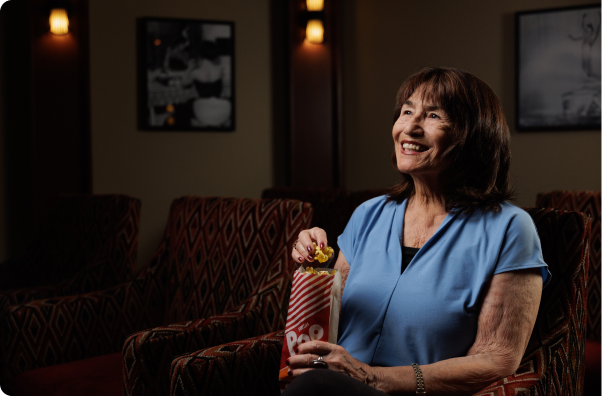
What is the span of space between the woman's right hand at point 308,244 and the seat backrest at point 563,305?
1.85 feet

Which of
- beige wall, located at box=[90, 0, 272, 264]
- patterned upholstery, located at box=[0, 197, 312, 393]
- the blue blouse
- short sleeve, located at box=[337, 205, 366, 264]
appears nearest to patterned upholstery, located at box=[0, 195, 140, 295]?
patterned upholstery, located at box=[0, 197, 312, 393]

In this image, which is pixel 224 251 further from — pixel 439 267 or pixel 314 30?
pixel 314 30

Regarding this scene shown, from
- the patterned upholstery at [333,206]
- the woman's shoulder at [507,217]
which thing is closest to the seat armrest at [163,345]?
the woman's shoulder at [507,217]

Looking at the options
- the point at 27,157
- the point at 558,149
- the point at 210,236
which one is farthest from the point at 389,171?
the point at 27,157

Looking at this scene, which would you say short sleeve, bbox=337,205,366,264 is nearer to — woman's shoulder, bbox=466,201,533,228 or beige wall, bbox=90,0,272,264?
woman's shoulder, bbox=466,201,533,228

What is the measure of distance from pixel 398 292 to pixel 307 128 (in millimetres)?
2923

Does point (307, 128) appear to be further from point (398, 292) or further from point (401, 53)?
point (398, 292)

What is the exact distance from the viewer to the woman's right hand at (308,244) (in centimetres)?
137

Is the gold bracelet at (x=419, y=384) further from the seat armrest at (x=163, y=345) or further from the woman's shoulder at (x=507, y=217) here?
the seat armrest at (x=163, y=345)

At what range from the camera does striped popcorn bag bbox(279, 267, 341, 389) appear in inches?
47.3

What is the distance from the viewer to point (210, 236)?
218 cm

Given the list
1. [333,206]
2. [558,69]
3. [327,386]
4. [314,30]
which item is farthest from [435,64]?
[327,386]

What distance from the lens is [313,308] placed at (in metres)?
1.20

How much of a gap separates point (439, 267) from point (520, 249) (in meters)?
0.19
